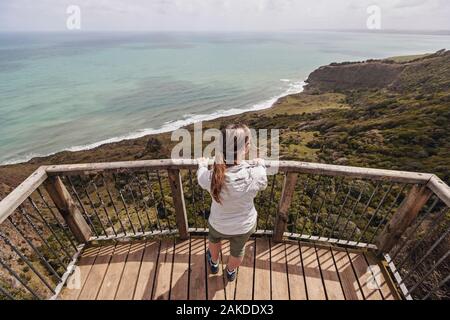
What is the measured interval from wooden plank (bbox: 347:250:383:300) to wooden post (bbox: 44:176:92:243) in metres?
4.30

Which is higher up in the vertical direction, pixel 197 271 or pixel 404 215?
pixel 404 215

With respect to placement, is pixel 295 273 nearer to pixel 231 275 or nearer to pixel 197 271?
pixel 231 275

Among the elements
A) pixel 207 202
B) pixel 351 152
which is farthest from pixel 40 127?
pixel 351 152

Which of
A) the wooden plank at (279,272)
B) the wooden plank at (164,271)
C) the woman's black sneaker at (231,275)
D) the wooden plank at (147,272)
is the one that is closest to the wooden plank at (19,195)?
the wooden plank at (147,272)

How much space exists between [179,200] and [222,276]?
1.29 metres

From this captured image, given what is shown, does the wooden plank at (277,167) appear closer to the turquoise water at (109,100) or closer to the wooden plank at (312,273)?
the wooden plank at (312,273)

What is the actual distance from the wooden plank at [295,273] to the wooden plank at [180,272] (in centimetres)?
150

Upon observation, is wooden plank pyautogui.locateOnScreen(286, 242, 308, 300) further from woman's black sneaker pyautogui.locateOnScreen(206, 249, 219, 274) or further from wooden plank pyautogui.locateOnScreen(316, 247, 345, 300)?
woman's black sneaker pyautogui.locateOnScreen(206, 249, 219, 274)

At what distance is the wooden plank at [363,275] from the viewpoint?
3686 mm

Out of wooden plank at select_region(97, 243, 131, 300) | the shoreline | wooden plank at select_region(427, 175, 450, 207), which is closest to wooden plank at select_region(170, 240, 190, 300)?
wooden plank at select_region(97, 243, 131, 300)

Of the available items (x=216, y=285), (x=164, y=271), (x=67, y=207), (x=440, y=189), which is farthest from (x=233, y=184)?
(x=67, y=207)

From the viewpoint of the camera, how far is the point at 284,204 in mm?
4039

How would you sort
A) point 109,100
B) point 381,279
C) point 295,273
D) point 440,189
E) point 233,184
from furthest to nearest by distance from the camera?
point 109,100 → point 295,273 → point 381,279 → point 440,189 → point 233,184

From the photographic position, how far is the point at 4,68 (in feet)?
385
